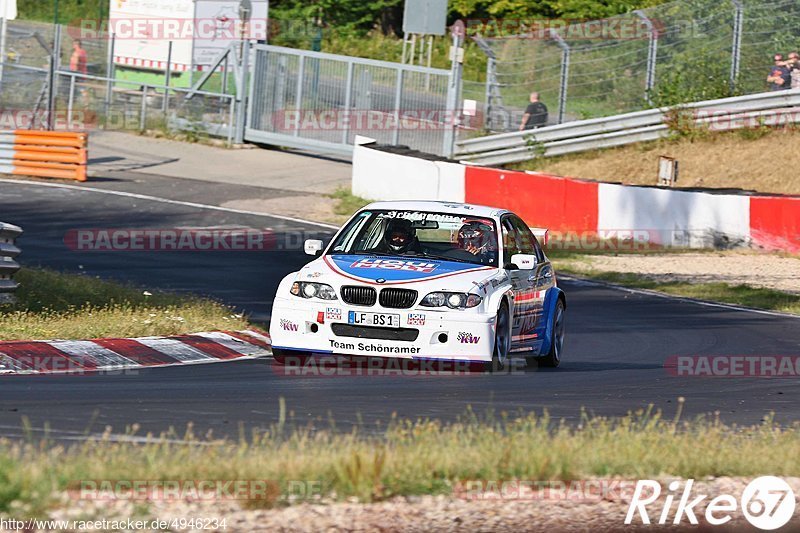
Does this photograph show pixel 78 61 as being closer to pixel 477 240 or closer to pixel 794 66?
pixel 794 66

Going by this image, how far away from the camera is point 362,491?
18.7 ft

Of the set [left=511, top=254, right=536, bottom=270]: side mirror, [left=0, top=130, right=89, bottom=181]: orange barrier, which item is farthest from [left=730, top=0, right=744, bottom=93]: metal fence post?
[left=511, top=254, right=536, bottom=270]: side mirror

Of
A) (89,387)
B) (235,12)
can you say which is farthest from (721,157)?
(89,387)

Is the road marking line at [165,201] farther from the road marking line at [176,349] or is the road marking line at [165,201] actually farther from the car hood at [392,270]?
the car hood at [392,270]

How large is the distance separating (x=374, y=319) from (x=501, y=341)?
1133 millimetres

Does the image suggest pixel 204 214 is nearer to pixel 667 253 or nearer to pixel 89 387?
pixel 667 253

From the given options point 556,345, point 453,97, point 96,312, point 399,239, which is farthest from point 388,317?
point 453,97

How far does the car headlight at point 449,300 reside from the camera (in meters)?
10.4

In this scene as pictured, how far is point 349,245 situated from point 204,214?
12994mm

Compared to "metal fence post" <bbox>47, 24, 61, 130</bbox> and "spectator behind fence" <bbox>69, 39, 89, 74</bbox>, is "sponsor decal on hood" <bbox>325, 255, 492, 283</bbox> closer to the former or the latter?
"metal fence post" <bbox>47, 24, 61, 130</bbox>

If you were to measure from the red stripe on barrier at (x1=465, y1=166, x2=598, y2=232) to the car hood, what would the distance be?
474 inches

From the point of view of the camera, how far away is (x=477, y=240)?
11688 millimetres

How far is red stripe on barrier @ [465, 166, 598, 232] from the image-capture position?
75.6ft

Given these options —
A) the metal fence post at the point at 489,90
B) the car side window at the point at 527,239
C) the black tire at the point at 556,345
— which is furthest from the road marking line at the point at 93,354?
the metal fence post at the point at 489,90
